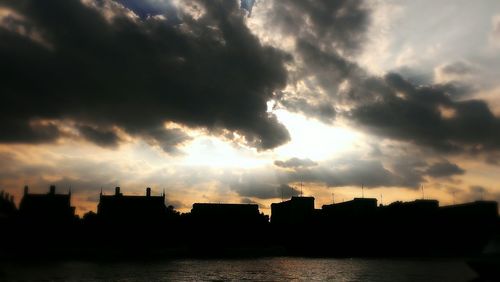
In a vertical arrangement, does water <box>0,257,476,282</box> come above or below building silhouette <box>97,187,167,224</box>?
below

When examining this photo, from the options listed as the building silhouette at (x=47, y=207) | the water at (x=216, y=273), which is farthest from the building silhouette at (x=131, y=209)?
the water at (x=216, y=273)

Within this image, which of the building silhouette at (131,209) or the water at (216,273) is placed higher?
the building silhouette at (131,209)

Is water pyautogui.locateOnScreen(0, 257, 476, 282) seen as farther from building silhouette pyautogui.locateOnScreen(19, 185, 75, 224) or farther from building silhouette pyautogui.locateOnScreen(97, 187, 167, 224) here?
building silhouette pyautogui.locateOnScreen(97, 187, 167, 224)

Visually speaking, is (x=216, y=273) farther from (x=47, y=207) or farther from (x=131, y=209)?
(x=47, y=207)

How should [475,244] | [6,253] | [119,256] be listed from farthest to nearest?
1. [475,244]
2. [119,256]
3. [6,253]

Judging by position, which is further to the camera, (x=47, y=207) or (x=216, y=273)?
(x=47, y=207)

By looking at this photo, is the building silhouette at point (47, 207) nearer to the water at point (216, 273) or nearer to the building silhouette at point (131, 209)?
the building silhouette at point (131, 209)

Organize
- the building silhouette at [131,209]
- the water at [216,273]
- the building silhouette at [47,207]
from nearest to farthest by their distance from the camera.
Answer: the water at [216,273] < the building silhouette at [47,207] < the building silhouette at [131,209]

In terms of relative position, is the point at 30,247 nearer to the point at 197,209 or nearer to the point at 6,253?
the point at 6,253

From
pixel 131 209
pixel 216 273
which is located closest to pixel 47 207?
pixel 131 209

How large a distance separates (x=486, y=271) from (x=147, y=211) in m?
134

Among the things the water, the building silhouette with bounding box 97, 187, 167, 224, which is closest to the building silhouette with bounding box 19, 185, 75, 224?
the building silhouette with bounding box 97, 187, 167, 224

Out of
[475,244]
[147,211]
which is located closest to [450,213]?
[475,244]

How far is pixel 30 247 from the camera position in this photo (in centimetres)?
12938
